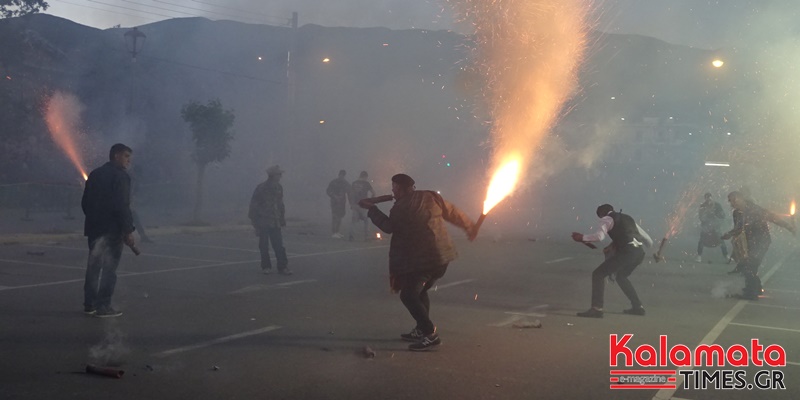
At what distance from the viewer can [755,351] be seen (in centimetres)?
815

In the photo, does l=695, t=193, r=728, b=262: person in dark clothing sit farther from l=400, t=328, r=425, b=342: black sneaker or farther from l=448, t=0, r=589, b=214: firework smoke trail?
l=400, t=328, r=425, b=342: black sneaker

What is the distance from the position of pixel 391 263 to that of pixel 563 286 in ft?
20.0

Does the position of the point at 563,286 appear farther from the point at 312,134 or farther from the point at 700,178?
the point at 312,134

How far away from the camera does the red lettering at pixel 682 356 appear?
7.57 meters

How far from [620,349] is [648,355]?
0.28 metres

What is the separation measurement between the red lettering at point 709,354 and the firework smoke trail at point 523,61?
7.69m

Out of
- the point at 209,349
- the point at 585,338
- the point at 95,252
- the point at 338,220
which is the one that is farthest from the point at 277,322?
the point at 338,220

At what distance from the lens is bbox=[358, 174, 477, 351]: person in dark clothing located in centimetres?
789

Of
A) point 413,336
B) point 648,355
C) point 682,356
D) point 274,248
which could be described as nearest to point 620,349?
point 648,355

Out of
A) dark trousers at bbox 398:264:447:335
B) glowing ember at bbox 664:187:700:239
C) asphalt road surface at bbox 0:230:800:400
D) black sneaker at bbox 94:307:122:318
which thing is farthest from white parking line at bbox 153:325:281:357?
Result: glowing ember at bbox 664:187:700:239

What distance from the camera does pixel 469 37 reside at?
18484 mm

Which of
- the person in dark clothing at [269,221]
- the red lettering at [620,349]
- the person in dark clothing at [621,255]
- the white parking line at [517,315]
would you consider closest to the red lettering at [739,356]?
the red lettering at [620,349]

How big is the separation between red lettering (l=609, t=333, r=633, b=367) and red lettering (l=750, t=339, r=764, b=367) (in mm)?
1172

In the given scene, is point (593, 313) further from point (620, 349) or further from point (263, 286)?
point (263, 286)
